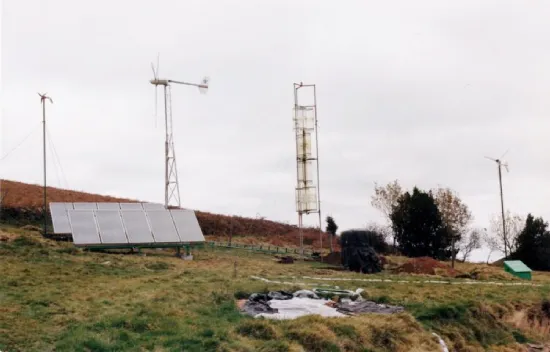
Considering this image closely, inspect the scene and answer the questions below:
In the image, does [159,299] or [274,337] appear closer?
[274,337]

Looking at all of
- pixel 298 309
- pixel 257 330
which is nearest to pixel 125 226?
pixel 298 309

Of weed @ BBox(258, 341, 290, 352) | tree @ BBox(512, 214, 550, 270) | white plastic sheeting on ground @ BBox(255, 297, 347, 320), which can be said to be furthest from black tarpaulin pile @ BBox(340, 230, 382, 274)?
tree @ BBox(512, 214, 550, 270)

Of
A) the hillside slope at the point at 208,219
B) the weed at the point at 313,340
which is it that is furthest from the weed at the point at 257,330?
the hillside slope at the point at 208,219

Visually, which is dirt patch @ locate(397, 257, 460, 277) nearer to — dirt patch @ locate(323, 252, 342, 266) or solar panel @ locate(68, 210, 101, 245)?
dirt patch @ locate(323, 252, 342, 266)

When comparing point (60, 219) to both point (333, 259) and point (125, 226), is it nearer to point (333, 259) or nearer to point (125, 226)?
point (125, 226)

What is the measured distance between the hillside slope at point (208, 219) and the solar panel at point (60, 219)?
668cm

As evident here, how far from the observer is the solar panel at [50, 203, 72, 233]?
24.3 m

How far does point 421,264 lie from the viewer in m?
25.1

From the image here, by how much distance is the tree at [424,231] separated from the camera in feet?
126

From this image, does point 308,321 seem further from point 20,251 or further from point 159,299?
point 20,251

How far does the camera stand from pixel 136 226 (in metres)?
24.2

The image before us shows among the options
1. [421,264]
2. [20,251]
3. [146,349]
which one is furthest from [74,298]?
[421,264]

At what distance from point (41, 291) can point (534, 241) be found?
107 feet

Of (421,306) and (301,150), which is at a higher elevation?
(301,150)
